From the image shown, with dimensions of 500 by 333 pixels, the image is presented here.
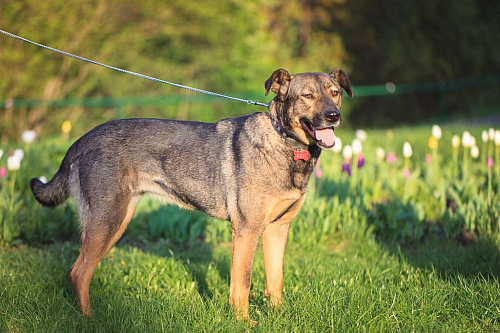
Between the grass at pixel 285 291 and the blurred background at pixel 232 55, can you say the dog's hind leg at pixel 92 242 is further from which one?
the blurred background at pixel 232 55

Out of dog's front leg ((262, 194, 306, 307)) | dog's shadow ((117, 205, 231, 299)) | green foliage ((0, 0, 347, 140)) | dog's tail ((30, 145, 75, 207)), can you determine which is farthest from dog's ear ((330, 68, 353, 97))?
green foliage ((0, 0, 347, 140))

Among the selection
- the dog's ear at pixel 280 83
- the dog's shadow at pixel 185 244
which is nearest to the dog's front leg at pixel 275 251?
the dog's shadow at pixel 185 244

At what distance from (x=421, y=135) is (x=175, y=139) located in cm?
835

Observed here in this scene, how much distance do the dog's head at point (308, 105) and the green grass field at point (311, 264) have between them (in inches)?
47.8

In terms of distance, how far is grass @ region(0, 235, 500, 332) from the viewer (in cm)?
374

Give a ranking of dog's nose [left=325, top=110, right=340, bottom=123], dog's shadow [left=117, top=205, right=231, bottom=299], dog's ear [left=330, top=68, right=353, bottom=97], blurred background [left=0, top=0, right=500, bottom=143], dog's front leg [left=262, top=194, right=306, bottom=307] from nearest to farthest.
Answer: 1. dog's nose [left=325, top=110, right=340, bottom=123]
2. dog's front leg [left=262, top=194, right=306, bottom=307]
3. dog's ear [left=330, top=68, right=353, bottom=97]
4. dog's shadow [left=117, top=205, right=231, bottom=299]
5. blurred background [left=0, top=0, right=500, bottom=143]

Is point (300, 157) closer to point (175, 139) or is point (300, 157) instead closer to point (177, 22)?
point (175, 139)

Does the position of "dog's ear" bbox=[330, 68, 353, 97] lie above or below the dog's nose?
above

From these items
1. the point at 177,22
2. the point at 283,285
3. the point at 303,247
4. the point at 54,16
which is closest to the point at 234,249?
the point at 283,285

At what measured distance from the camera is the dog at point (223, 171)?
13.3ft

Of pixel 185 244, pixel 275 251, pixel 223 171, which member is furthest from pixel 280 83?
pixel 185 244

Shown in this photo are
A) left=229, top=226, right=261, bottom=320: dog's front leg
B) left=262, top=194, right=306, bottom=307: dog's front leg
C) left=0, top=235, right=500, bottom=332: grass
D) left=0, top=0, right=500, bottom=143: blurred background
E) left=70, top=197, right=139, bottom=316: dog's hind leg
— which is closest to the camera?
left=0, top=235, right=500, bottom=332: grass

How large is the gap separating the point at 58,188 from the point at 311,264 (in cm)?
238

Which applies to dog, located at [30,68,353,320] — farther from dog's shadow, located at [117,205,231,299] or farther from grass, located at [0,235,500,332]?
dog's shadow, located at [117,205,231,299]
